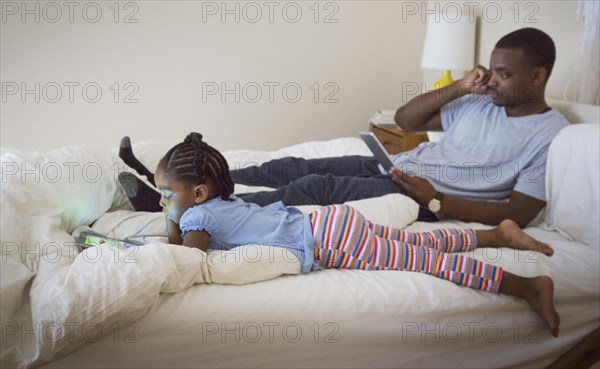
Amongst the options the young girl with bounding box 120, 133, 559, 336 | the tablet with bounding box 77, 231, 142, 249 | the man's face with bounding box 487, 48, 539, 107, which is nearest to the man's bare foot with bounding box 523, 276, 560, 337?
the young girl with bounding box 120, 133, 559, 336

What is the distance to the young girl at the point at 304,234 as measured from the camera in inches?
63.6

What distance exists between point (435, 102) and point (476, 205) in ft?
1.59

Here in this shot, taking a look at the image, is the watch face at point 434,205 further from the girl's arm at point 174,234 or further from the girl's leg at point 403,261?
the girl's arm at point 174,234

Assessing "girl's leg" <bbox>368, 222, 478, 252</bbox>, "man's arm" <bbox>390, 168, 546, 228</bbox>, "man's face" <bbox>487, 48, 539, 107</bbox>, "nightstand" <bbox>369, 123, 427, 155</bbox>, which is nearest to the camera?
"girl's leg" <bbox>368, 222, 478, 252</bbox>

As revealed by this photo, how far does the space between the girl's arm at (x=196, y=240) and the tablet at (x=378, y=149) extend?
2.32 ft

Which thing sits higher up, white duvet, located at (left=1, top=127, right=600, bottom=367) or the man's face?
the man's face

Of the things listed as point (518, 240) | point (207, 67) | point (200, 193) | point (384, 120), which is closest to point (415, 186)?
point (518, 240)

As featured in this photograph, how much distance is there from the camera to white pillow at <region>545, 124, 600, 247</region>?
1.87m

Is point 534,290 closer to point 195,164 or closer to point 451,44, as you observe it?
point 195,164

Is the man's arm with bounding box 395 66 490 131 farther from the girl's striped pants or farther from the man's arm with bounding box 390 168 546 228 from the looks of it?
the girl's striped pants

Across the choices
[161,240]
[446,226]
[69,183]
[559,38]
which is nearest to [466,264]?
[446,226]

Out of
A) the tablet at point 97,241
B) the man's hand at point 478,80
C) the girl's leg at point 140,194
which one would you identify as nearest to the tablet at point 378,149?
the man's hand at point 478,80

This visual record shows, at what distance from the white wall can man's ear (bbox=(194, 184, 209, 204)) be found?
1.76 meters

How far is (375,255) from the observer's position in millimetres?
1645
